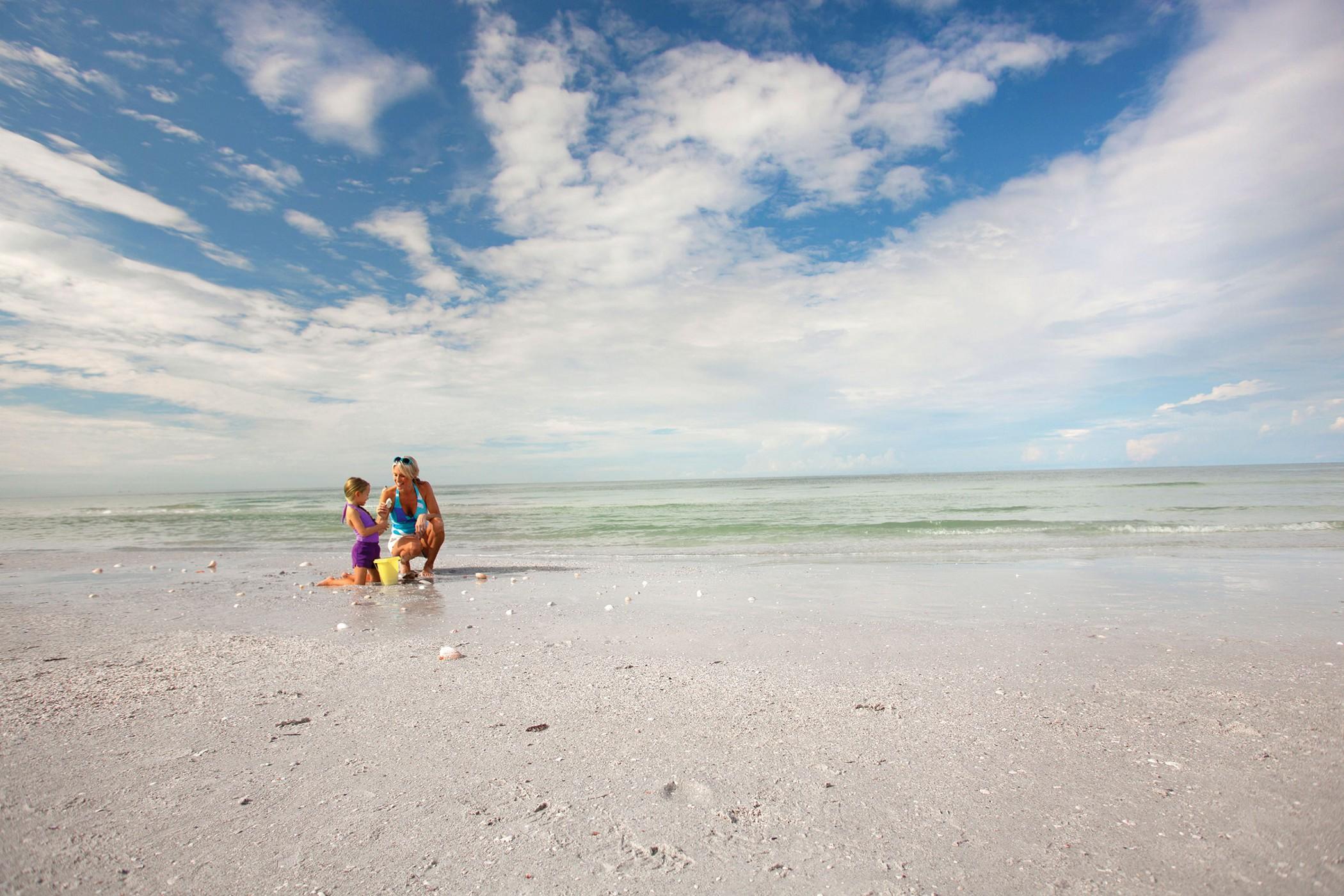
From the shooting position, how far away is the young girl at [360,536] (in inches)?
373

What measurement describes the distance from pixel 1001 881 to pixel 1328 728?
108 inches

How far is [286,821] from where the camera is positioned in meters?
2.57

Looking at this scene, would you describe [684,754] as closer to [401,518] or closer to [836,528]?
[401,518]

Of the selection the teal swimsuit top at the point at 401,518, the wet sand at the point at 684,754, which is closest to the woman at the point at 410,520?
the teal swimsuit top at the point at 401,518

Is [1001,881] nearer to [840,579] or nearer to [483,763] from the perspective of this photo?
[483,763]

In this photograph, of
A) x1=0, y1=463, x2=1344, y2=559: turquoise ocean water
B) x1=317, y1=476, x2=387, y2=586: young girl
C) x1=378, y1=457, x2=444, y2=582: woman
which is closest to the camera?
x1=317, y1=476, x2=387, y2=586: young girl

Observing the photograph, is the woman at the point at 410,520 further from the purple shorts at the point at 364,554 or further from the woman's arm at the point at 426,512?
the purple shorts at the point at 364,554

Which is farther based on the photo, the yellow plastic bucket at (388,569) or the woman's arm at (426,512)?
the woman's arm at (426,512)

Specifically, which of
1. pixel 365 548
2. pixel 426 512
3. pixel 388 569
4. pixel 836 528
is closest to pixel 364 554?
pixel 365 548

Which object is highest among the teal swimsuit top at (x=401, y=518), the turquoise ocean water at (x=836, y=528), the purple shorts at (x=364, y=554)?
the teal swimsuit top at (x=401, y=518)

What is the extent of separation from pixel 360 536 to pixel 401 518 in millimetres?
864

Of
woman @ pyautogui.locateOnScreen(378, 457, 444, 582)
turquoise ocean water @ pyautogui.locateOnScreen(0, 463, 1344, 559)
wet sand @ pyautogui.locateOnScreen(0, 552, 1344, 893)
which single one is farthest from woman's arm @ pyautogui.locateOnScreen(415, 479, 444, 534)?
turquoise ocean water @ pyautogui.locateOnScreen(0, 463, 1344, 559)

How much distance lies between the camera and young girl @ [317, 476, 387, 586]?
9477 mm

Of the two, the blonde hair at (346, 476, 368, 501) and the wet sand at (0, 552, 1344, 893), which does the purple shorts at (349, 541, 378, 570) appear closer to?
the blonde hair at (346, 476, 368, 501)
